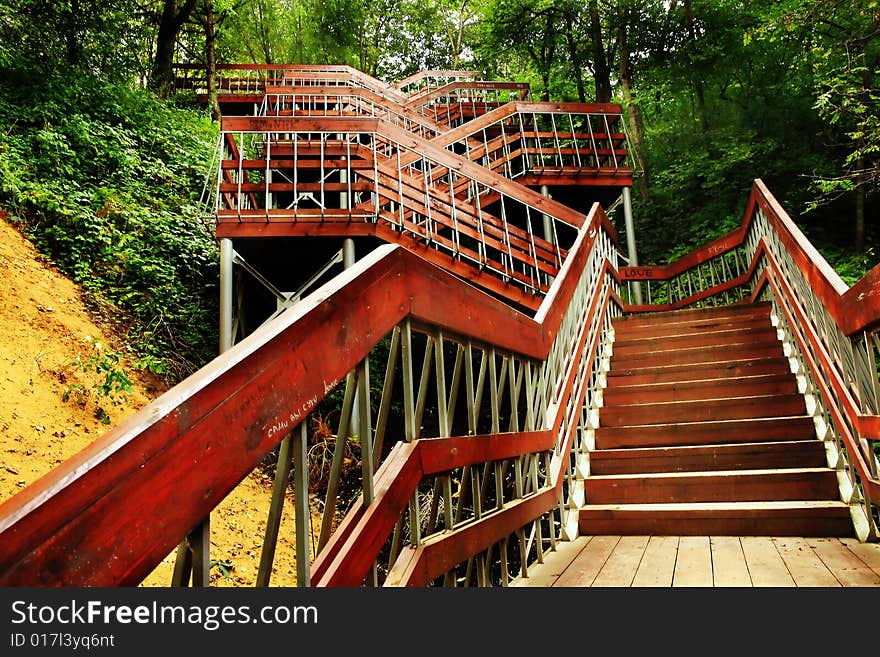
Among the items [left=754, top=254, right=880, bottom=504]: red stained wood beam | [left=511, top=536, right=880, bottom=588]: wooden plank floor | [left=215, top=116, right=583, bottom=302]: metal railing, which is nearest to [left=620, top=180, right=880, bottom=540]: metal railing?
[left=754, top=254, right=880, bottom=504]: red stained wood beam

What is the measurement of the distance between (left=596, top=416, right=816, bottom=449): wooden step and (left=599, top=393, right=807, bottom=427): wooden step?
155mm

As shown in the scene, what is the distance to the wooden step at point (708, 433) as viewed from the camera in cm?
396

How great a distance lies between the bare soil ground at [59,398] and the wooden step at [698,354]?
134 inches

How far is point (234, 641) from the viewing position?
0.91m

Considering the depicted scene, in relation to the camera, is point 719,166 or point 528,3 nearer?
point 719,166

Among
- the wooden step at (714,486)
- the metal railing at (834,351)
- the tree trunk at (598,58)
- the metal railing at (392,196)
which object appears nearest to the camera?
the metal railing at (834,351)

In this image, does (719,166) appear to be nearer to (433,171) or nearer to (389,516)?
(433,171)

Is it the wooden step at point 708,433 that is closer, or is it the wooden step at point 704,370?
the wooden step at point 708,433

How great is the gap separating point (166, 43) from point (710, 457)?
14.9 metres

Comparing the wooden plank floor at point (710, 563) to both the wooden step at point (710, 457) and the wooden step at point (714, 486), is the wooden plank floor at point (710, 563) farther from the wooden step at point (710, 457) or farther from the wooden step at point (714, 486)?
the wooden step at point (710, 457)

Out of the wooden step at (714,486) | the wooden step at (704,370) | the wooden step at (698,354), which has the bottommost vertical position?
the wooden step at (714,486)

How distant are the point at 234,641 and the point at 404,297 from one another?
3.24 feet

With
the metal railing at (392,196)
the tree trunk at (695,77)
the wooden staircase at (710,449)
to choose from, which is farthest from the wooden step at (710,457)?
the tree trunk at (695,77)

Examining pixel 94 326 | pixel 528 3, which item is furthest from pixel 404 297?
pixel 528 3
